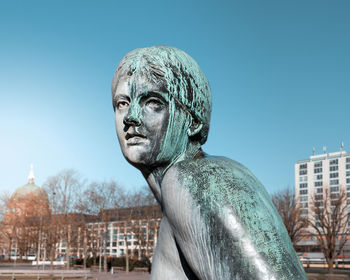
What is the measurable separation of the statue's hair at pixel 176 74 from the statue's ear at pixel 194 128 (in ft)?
0.04

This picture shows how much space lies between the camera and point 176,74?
4.83 feet

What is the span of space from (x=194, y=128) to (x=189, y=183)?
381 millimetres

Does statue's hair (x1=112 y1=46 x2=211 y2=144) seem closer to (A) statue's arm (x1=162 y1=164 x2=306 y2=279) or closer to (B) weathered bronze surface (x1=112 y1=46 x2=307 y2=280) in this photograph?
(B) weathered bronze surface (x1=112 y1=46 x2=307 y2=280)

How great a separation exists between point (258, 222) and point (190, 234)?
0.22 metres

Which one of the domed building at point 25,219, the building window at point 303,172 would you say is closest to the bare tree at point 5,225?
the domed building at point 25,219

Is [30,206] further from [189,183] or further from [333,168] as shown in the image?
[333,168]

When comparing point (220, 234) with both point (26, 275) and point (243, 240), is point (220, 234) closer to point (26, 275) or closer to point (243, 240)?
point (243, 240)

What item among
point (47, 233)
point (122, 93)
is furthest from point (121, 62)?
point (47, 233)

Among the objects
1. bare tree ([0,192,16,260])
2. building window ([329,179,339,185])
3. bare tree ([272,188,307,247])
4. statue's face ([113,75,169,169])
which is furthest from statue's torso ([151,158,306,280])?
building window ([329,179,339,185])

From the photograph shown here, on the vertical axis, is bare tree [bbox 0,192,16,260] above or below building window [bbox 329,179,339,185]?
below

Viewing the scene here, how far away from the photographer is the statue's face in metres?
1.44

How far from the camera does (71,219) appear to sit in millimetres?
38406

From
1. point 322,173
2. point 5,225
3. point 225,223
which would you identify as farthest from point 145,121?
point 322,173

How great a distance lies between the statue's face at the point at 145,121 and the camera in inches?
56.7
